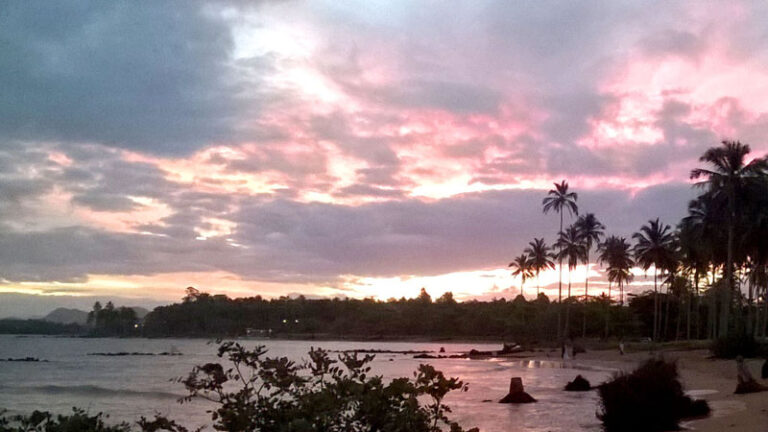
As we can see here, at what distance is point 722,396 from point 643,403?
949 centimetres

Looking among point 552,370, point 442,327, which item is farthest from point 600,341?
point 442,327

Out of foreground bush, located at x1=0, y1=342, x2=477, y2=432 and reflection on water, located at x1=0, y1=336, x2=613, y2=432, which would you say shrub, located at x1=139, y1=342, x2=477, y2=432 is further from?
reflection on water, located at x1=0, y1=336, x2=613, y2=432

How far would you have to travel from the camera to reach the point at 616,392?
64.5 feet

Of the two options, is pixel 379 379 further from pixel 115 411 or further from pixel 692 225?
pixel 692 225

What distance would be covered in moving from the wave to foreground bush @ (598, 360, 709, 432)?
93.1 ft

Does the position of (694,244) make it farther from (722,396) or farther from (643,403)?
(643,403)

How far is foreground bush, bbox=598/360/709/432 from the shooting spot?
1920cm

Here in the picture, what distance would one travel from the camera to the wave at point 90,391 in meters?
43.7

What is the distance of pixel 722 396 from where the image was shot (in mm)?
26875

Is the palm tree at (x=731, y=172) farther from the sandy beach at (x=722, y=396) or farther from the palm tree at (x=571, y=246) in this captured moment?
the palm tree at (x=571, y=246)

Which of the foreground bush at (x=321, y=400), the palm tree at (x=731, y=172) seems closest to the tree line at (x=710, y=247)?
the palm tree at (x=731, y=172)

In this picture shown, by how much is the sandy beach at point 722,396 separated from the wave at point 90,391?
90.3 feet

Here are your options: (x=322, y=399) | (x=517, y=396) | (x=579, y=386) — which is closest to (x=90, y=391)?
(x=517, y=396)

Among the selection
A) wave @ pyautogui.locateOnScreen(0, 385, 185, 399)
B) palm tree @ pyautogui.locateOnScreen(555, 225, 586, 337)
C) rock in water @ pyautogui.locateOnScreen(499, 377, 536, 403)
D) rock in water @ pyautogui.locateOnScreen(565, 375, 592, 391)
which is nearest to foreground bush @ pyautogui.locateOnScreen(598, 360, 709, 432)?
rock in water @ pyautogui.locateOnScreen(499, 377, 536, 403)
